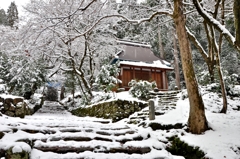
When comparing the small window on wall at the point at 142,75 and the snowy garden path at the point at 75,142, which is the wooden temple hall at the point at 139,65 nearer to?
the small window on wall at the point at 142,75

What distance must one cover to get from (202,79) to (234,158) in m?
7.56

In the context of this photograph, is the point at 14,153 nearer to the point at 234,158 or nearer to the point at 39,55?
the point at 234,158

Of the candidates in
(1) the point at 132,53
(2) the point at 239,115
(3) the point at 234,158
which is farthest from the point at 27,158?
(1) the point at 132,53

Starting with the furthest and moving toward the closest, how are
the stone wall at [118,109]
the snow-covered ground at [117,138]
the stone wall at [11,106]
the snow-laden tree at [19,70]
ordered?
the snow-laden tree at [19,70], the stone wall at [118,109], the stone wall at [11,106], the snow-covered ground at [117,138]

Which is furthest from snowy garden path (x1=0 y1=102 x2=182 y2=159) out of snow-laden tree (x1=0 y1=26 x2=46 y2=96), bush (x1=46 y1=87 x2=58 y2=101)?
bush (x1=46 y1=87 x2=58 y2=101)

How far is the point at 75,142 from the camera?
4652 mm

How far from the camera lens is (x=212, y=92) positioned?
33.9 ft

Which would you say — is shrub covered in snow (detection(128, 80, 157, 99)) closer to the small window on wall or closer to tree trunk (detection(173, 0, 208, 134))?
tree trunk (detection(173, 0, 208, 134))

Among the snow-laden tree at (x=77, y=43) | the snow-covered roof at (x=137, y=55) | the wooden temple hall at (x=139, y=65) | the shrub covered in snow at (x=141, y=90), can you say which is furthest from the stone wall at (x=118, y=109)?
the snow-covered roof at (x=137, y=55)

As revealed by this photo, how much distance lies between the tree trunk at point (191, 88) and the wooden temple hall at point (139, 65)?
32.7 feet

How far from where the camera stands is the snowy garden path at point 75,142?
13.5 feet

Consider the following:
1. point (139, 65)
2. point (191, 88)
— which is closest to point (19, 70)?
point (139, 65)

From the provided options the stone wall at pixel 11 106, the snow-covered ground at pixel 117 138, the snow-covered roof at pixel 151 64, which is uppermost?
the snow-covered roof at pixel 151 64

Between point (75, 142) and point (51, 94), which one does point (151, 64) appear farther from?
point (51, 94)
